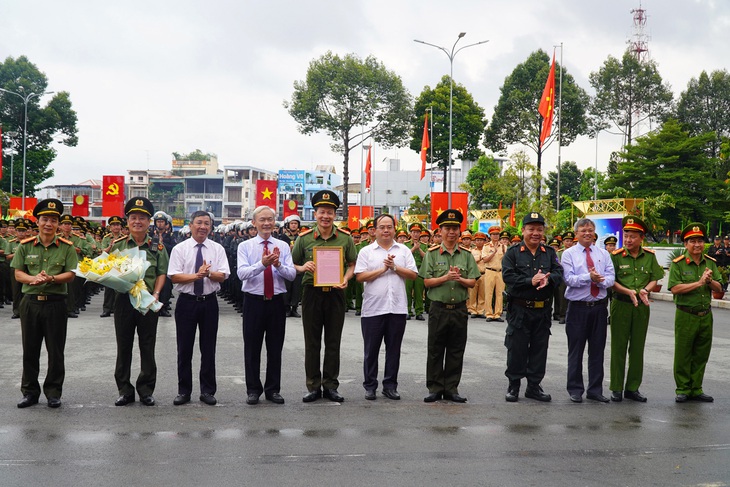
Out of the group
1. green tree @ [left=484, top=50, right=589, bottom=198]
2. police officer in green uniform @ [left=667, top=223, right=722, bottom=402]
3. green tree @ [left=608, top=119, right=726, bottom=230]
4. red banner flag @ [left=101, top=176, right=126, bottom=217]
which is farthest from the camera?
green tree @ [left=484, top=50, right=589, bottom=198]

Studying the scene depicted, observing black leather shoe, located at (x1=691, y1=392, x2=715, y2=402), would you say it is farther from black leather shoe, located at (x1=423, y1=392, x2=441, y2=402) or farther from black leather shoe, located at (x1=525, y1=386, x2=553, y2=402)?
black leather shoe, located at (x1=423, y1=392, x2=441, y2=402)

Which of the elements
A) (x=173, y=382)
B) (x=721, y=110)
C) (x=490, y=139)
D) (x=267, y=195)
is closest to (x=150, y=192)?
(x=490, y=139)

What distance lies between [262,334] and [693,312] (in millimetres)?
4685

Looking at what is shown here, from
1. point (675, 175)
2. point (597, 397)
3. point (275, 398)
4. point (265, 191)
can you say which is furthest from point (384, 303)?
point (675, 175)

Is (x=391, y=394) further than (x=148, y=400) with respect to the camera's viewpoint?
Yes

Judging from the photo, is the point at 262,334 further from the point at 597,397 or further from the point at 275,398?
the point at 597,397

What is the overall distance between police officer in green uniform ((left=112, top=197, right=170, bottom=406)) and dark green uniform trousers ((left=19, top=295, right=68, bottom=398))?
553 mm

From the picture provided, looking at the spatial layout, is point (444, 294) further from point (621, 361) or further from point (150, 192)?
point (150, 192)

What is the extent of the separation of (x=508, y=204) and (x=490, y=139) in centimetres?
825

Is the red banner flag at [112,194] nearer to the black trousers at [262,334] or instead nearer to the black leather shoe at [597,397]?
the black trousers at [262,334]

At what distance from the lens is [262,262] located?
25.1 ft

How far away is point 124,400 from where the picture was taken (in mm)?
7574

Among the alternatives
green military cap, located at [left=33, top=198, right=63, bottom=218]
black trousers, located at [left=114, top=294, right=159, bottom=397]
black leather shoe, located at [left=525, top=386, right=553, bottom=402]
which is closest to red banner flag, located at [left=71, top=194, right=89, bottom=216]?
green military cap, located at [left=33, top=198, right=63, bottom=218]

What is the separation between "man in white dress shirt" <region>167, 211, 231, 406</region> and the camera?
306 inches
